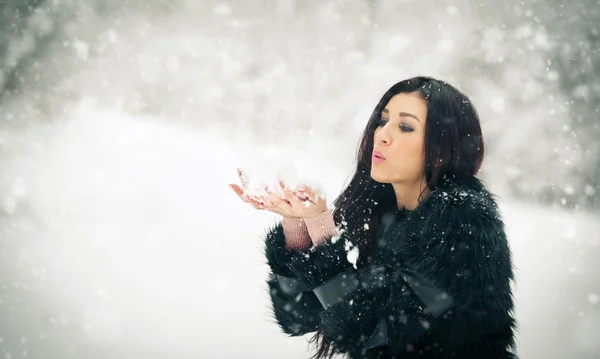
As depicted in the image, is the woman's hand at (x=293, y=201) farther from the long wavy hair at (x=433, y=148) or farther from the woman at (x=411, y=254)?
the long wavy hair at (x=433, y=148)

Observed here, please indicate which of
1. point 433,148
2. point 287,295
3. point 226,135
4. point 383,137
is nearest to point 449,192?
point 433,148

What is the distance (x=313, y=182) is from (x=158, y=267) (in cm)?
314

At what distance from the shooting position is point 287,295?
5.28 feet

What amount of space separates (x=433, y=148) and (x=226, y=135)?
3170 mm

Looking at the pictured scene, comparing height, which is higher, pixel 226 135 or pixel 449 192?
pixel 226 135

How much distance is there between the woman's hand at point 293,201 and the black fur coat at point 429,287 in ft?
0.40

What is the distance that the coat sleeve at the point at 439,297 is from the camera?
4.19 ft

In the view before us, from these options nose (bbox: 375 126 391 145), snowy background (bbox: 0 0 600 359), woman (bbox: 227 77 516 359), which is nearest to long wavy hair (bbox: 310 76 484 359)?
woman (bbox: 227 77 516 359)

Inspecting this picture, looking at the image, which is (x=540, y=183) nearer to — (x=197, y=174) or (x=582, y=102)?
(x=582, y=102)

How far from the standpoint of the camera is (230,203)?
4.51 meters

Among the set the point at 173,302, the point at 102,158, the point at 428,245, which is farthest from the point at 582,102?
the point at 102,158

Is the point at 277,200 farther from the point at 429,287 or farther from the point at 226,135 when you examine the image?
the point at 226,135

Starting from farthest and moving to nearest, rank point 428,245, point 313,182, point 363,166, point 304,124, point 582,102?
point 304,124 < point 582,102 < point 363,166 < point 313,182 < point 428,245

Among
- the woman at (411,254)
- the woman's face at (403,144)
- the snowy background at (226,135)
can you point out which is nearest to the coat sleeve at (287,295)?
the woman at (411,254)
